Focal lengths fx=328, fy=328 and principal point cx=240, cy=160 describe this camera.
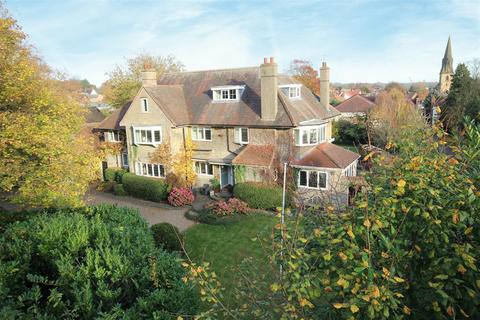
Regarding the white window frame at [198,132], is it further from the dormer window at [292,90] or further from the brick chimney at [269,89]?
the dormer window at [292,90]

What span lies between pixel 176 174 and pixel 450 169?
24.5m

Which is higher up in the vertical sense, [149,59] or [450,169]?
[149,59]

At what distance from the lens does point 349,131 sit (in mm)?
49844

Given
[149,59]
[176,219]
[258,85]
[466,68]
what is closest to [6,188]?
[176,219]

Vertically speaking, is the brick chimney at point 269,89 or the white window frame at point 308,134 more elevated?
the brick chimney at point 269,89

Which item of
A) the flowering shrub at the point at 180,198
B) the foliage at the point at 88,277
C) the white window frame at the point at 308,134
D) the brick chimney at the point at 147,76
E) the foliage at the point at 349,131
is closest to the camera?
the foliage at the point at 88,277

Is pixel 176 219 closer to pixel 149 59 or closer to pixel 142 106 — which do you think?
pixel 142 106

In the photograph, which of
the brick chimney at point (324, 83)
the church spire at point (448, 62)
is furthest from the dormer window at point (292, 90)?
the church spire at point (448, 62)

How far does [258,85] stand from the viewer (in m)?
28.0

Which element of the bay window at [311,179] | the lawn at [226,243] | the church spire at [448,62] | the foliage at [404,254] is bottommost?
the lawn at [226,243]

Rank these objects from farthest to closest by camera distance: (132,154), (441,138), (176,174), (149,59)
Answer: (149,59)
(132,154)
(176,174)
(441,138)

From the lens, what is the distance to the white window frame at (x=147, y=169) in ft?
96.0

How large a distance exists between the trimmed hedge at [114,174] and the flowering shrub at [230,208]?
1258 centimetres

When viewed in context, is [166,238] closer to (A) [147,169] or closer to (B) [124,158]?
(A) [147,169]
